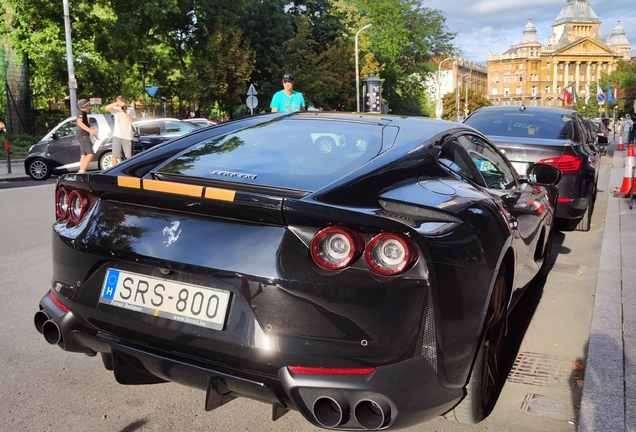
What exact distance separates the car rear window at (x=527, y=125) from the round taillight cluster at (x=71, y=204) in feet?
19.5

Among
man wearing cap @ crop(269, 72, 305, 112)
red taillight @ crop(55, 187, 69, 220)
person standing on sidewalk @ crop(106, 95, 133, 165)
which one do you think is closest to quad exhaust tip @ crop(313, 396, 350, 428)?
red taillight @ crop(55, 187, 69, 220)

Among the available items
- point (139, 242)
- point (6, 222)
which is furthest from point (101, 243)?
point (6, 222)

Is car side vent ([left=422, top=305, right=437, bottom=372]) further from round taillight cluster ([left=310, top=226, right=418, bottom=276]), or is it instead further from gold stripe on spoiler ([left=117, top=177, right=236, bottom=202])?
gold stripe on spoiler ([left=117, top=177, right=236, bottom=202])

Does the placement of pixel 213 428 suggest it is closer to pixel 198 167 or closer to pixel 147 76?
pixel 198 167

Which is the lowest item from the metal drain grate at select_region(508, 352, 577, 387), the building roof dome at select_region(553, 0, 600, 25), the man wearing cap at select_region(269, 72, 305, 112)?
the metal drain grate at select_region(508, 352, 577, 387)

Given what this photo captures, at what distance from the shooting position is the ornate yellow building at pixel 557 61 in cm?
15738

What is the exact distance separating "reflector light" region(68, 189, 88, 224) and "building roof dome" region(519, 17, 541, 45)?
192436mm

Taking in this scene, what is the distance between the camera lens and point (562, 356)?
424 centimetres

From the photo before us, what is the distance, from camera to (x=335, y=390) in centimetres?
239

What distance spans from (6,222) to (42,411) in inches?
266

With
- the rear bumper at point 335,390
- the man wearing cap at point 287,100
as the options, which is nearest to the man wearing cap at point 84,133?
the man wearing cap at point 287,100

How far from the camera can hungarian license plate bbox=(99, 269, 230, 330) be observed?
8.32ft

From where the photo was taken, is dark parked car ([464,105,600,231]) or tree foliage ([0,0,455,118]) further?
tree foliage ([0,0,455,118])

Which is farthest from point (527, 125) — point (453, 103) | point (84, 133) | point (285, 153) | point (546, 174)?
point (453, 103)
